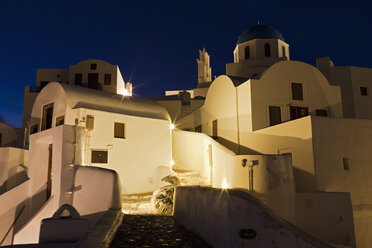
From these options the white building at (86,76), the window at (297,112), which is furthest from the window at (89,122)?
the white building at (86,76)

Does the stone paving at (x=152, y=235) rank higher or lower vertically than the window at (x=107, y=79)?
lower

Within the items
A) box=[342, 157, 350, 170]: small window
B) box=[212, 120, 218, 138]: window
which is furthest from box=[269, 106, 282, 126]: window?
box=[342, 157, 350, 170]: small window

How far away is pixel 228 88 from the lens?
19438 mm

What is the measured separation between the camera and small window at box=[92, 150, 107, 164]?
16.4m

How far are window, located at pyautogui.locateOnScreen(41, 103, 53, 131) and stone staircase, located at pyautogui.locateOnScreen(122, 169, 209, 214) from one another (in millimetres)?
6139

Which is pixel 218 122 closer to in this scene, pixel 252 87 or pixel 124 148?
pixel 252 87

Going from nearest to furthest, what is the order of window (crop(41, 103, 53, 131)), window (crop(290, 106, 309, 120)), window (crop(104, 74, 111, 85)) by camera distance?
window (crop(290, 106, 309, 120))
window (crop(41, 103, 53, 131))
window (crop(104, 74, 111, 85))

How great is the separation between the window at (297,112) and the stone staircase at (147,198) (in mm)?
5887

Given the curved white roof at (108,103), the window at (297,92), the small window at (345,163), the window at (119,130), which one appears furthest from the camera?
the window at (297,92)

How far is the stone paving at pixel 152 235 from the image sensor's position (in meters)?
6.79

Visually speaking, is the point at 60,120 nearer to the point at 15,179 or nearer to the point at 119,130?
the point at 119,130

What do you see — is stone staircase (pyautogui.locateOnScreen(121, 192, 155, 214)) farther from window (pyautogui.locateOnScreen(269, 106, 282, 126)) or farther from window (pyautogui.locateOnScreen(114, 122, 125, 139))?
window (pyautogui.locateOnScreen(269, 106, 282, 126))

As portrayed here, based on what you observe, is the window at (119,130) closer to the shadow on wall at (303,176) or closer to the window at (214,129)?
the window at (214,129)

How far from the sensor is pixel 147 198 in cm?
1616
